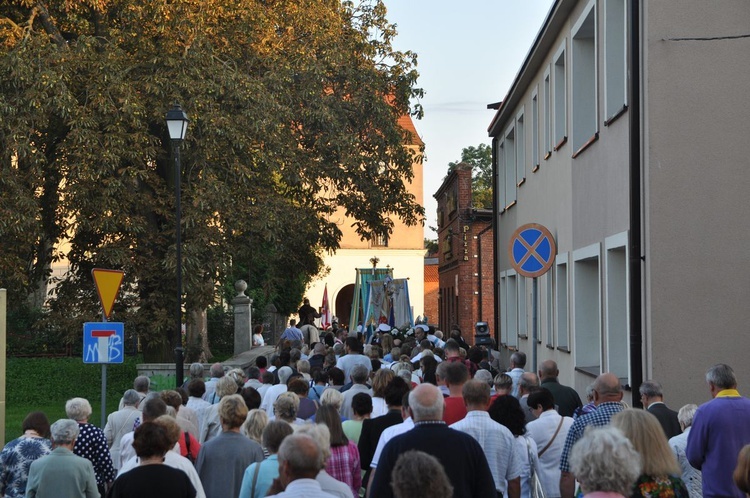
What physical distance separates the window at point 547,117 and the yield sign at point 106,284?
8564mm

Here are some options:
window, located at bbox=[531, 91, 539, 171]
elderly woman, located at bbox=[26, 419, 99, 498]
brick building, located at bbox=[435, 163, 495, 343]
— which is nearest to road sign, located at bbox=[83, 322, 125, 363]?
elderly woman, located at bbox=[26, 419, 99, 498]

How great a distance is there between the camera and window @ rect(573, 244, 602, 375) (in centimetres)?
1579

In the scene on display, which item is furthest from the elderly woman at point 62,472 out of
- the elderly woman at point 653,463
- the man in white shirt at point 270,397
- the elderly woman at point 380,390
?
the elderly woman at point 653,463

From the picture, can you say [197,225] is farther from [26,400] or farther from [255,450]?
[255,450]

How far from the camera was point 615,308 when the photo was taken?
13.5 meters

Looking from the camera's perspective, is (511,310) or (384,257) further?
(384,257)

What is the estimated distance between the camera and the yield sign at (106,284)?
1282 centimetres

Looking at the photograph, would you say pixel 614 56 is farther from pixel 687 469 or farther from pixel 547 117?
pixel 687 469

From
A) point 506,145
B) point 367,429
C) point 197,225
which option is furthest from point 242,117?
point 367,429

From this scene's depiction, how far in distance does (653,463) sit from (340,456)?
2.75 m

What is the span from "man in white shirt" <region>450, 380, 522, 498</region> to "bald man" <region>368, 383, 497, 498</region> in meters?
0.88

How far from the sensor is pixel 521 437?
7398 millimetres

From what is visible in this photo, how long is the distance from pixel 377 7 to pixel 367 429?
2423cm

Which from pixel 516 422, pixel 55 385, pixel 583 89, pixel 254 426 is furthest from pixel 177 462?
pixel 55 385
